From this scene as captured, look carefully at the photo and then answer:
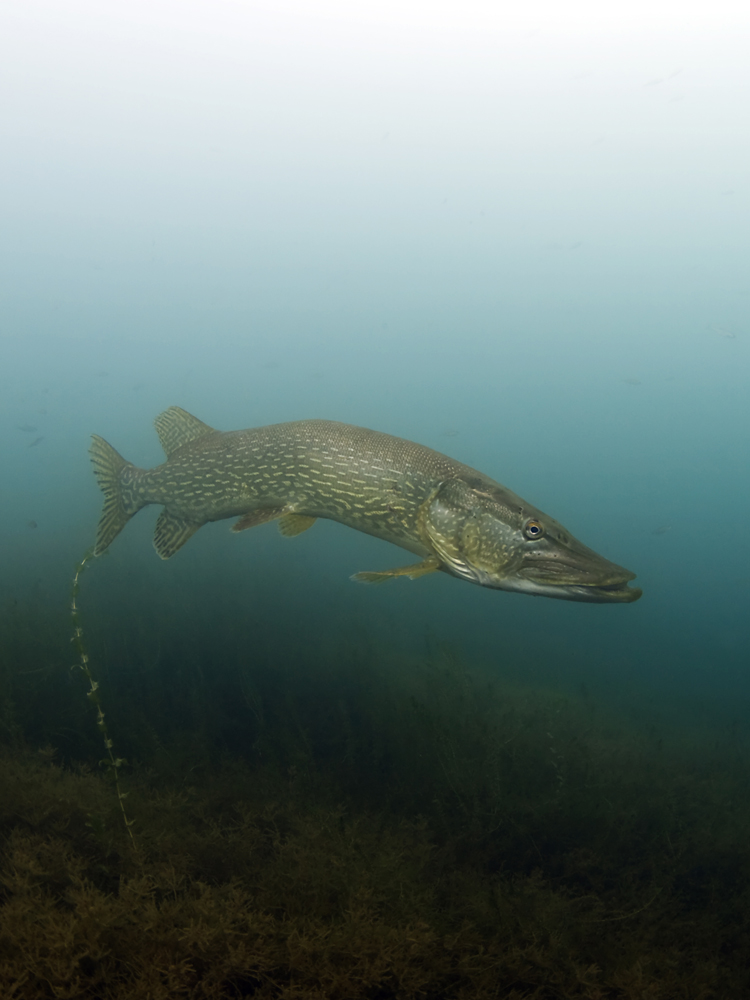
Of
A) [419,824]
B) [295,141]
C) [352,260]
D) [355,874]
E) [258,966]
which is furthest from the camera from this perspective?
[352,260]

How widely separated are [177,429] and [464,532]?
121 inches

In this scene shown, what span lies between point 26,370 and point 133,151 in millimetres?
26807

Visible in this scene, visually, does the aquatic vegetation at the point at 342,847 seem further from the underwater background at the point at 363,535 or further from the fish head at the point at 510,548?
the fish head at the point at 510,548

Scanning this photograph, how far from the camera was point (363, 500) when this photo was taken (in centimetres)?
422

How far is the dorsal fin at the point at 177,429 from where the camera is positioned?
5285 mm

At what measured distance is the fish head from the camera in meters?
3.61

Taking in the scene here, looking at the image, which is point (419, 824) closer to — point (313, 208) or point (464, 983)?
point (464, 983)

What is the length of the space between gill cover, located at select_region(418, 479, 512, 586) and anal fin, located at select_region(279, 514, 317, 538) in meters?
1.02

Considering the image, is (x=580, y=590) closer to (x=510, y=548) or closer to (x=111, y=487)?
(x=510, y=548)

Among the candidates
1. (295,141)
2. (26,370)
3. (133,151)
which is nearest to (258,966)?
(295,141)

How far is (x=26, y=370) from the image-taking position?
5138 cm

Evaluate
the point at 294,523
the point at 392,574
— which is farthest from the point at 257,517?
the point at 392,574

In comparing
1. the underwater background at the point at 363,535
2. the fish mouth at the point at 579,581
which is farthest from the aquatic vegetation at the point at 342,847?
the fish mouth at the point at 579,581

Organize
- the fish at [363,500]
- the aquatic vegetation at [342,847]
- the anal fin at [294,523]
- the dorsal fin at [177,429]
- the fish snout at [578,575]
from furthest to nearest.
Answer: the dorsal fin at [177,429] → the anal fin at [294,523] → the fish at [363,500] → the fish snout at [578,575] → the aquatic vegetation at [342,847]
